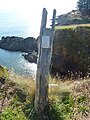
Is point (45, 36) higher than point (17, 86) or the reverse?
higher

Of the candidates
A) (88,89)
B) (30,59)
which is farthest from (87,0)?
(88,89)

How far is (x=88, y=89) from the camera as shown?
7.35 m

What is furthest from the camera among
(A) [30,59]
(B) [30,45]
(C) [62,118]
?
(B) [30,45]

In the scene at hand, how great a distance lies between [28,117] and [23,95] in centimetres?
94

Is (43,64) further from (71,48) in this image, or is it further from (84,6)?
(84,6)

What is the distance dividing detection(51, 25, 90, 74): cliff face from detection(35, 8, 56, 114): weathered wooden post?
20.2m

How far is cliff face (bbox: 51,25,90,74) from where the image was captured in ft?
89.7

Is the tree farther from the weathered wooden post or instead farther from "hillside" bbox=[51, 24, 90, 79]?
the weathered wooden post

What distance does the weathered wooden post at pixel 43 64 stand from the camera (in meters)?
6.05

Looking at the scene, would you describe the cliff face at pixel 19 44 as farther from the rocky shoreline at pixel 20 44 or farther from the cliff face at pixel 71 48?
the cliff face at pixel 71 48

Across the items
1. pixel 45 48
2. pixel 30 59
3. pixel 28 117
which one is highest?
pixel 45 48

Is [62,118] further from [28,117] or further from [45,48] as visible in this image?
[45,48]

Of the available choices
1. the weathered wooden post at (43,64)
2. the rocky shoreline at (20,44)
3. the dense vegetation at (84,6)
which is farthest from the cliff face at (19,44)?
the weathered wooden post at (43,64)

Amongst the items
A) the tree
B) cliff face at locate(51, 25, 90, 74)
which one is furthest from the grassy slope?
the tree
